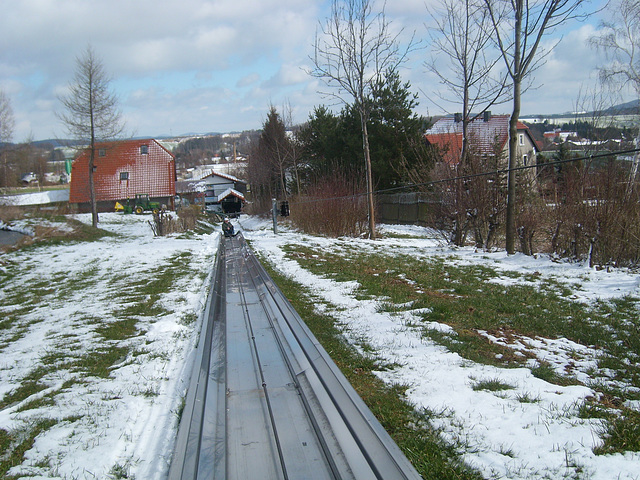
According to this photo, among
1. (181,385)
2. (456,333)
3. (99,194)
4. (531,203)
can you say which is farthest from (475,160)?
(99,194)

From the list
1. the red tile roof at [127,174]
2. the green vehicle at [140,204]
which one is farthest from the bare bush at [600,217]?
the red tile roof at [127,174]

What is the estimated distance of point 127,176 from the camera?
149 feet

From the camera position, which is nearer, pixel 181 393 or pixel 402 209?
pixel 181 393

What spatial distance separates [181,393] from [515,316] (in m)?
4.05

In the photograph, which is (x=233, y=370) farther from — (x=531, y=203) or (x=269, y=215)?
(x=269, y=215)

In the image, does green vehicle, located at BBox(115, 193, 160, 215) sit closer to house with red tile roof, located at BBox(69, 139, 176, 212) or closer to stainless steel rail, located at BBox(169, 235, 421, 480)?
house with red tile roof, located at BBox(69, 139, 176, 212)

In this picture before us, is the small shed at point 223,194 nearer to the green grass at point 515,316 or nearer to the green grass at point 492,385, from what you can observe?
the green grass at point 515,316

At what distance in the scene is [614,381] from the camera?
12.5 ft

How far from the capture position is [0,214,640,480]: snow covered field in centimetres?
295

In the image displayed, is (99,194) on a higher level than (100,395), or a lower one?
higher

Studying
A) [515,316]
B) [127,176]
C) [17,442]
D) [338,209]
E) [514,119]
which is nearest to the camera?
[17,442]

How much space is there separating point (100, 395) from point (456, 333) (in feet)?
12.2

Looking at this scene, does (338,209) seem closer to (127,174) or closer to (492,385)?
(492,385)

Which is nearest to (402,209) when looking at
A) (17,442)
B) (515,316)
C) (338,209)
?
(338,209)
